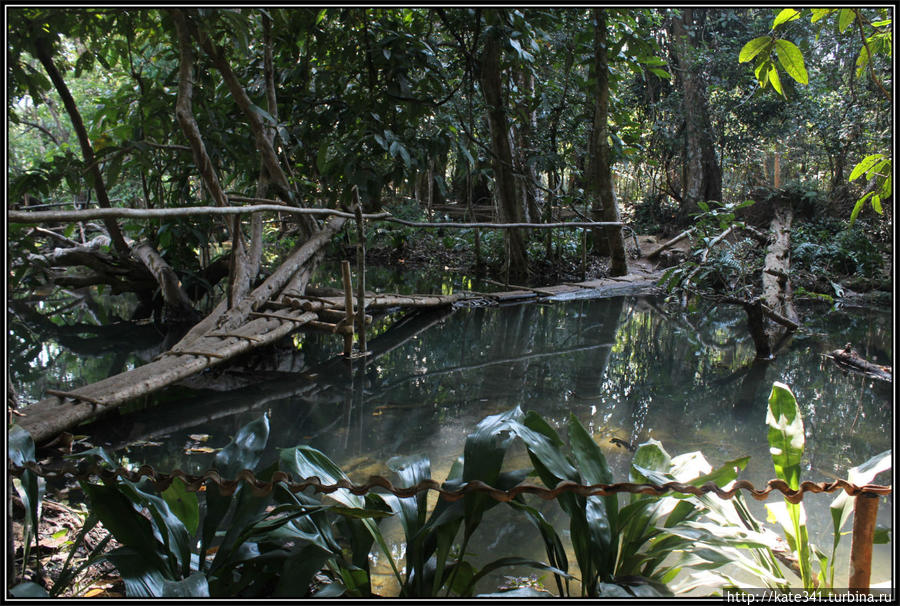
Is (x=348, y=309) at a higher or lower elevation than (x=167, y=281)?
lower

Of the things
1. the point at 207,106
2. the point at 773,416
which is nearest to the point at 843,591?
the point at 773,416

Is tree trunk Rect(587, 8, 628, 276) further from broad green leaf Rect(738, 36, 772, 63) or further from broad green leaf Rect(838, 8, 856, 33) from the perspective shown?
broad green leaf Rect(738, 36, 772, 63)

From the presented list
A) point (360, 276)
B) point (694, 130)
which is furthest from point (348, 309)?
point (694, 130)

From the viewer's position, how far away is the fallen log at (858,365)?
14.4 ft

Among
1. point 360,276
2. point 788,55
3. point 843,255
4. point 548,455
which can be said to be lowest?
point 548,455

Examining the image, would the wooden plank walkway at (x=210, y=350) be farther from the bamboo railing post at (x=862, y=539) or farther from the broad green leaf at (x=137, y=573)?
the bamboo railing post at (x=862, y=539)

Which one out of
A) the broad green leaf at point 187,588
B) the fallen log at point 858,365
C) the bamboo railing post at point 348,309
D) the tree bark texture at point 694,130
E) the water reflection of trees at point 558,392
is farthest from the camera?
the tree bark texture at point 694,130

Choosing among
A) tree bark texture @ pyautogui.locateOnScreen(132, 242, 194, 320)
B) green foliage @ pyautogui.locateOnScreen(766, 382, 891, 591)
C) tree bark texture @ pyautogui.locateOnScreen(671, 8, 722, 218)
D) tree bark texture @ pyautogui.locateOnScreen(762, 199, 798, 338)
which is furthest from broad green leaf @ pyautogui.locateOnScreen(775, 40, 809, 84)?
tree bark texture @ pyautogui.locateOnScreen(671, 8, 722, 218)

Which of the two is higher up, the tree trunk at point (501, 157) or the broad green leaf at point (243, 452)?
the tree trunk at point (501, 157)

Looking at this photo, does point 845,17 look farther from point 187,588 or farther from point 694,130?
point 694,130

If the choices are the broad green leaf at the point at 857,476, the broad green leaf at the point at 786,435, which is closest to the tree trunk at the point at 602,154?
the broad green leaf at the point at 786,435

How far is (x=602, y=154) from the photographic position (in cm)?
844

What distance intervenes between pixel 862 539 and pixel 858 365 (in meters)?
3.83

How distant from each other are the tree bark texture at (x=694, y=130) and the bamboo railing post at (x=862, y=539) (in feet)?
37.6
